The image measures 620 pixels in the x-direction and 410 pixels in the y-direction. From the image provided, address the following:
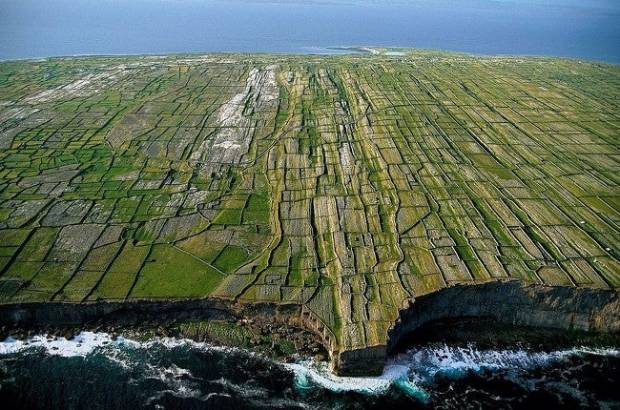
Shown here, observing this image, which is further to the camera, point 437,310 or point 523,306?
point 437,310

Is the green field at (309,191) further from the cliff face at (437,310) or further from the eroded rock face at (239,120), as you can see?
the cliff face at (437,310)

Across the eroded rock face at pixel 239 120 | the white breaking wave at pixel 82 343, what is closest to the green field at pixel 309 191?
the eroded rock face at pixel 239 120

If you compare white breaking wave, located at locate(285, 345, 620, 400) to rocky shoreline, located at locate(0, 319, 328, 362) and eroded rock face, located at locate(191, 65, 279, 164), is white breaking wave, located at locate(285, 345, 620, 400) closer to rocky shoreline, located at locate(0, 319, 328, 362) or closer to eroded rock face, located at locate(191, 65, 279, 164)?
rocky shoreline, located at locate(0, 319, 328, 362)

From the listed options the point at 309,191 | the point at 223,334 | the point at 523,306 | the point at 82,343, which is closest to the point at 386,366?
the point at 223,334

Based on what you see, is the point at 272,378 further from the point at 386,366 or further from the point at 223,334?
the point at 386,366

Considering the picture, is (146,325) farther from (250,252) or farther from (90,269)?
(250,252)

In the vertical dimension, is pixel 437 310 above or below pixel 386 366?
above
